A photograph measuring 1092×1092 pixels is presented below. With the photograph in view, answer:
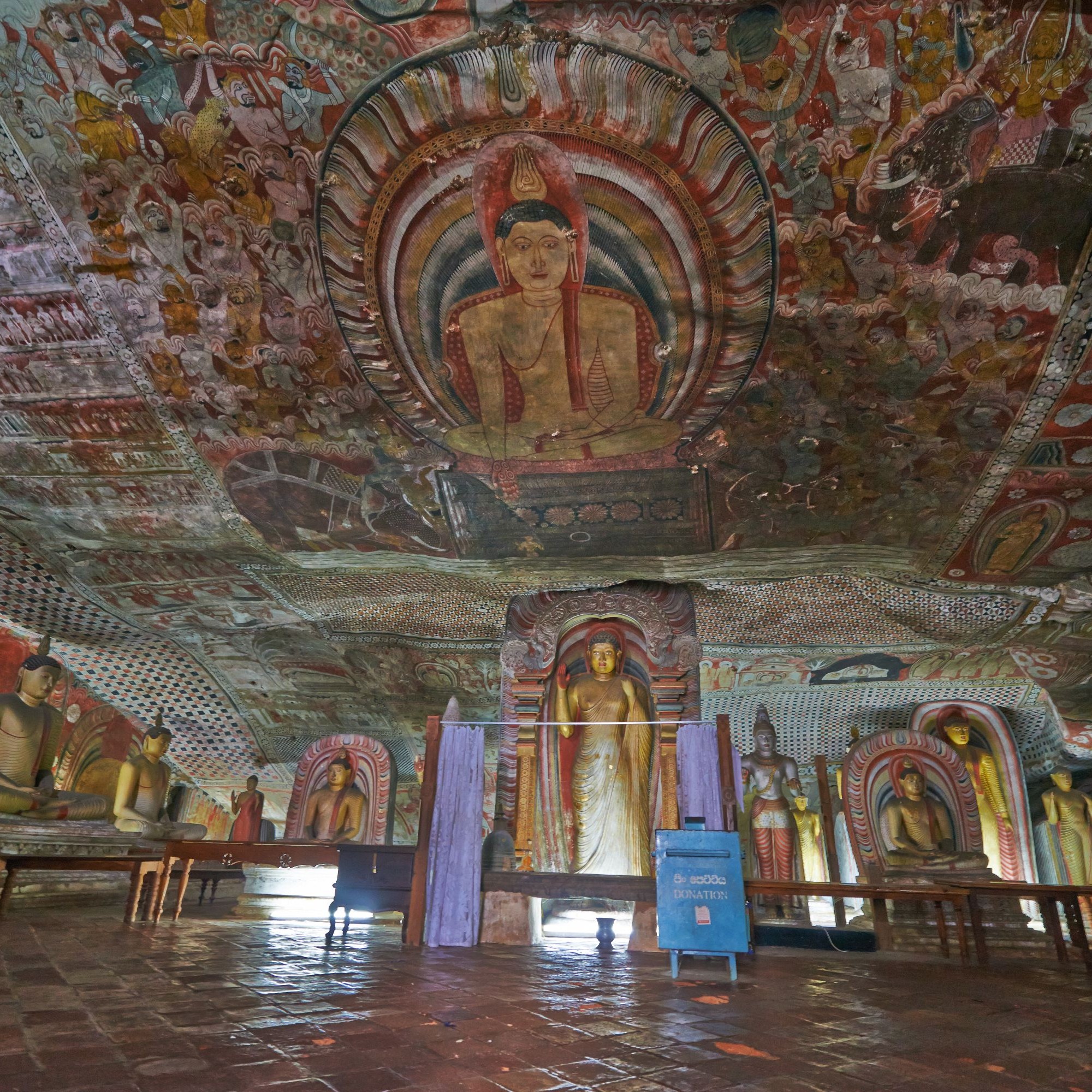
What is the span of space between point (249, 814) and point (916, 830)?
34.7 ft

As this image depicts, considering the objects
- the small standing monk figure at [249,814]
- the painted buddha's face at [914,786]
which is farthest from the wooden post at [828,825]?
the small standing monk figure at [249,814]

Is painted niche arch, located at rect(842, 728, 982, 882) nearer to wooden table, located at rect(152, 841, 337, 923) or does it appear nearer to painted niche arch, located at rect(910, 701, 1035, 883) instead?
painted niche arch, located at rect(910, 701, 1035, 883)

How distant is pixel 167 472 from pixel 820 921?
35.2 feet

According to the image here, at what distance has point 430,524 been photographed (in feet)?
27.8

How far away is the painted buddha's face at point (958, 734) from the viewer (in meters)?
11.2

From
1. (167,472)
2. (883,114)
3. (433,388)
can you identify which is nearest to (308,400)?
(433,388)

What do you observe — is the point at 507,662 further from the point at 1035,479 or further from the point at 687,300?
the point at 1035,479

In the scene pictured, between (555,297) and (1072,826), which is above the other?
(555,297)

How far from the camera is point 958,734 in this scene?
1122 cm

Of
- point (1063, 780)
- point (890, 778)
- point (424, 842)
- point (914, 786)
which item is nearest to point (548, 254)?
point (424, 842)

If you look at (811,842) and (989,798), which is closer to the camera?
(989,798)

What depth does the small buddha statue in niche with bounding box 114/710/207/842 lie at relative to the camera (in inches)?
433

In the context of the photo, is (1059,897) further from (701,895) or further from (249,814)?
(249,814)

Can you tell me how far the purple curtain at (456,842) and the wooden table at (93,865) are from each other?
2641 mm
